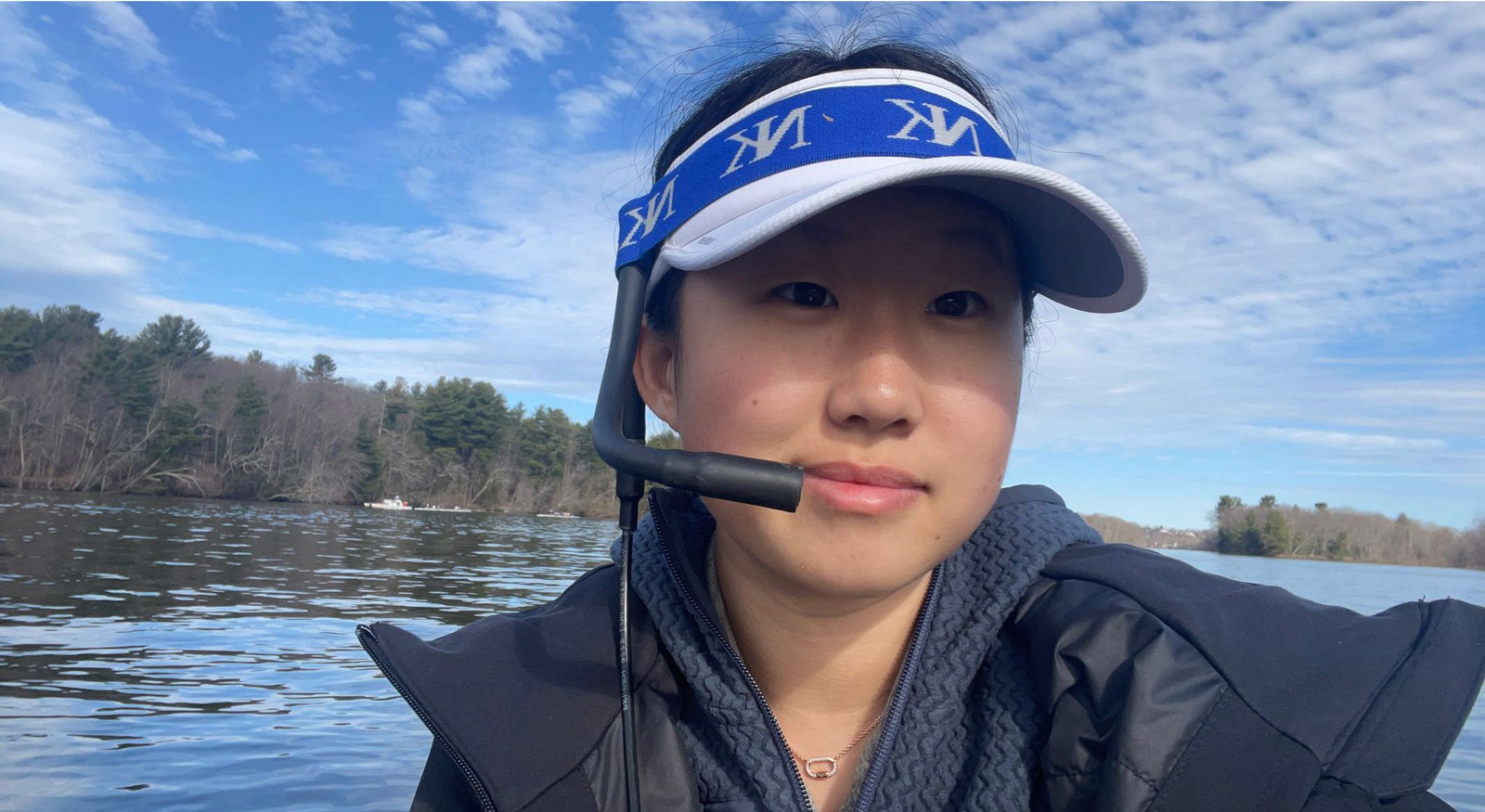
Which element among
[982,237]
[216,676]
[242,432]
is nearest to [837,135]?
[982,237]

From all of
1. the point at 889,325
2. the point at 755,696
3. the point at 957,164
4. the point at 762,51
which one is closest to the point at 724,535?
the point at 755,696

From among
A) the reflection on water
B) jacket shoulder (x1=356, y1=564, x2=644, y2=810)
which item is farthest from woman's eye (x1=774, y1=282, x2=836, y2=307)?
the reflection on water

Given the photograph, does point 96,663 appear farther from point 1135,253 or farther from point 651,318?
point 1135,253

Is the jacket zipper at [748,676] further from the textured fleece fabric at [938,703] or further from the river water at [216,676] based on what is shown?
the river water at [216,676]

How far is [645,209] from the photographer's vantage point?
161cm

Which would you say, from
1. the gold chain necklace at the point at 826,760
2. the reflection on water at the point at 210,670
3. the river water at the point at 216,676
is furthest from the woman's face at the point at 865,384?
the reflection on water at the point at 210,670

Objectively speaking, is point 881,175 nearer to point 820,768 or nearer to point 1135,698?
point 1135,698

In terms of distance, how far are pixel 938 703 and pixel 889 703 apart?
0.09 metres

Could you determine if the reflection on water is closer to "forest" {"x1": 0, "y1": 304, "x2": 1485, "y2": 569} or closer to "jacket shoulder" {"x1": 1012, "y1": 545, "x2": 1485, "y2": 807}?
"jacket shoulder" {"x1": 1012, "y1": 545, "x2": 1485, "y2": 807}

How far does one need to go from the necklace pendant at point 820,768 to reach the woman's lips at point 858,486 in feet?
1.76

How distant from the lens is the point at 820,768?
61.1 inches

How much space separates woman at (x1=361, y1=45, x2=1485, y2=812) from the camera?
1.22 metres

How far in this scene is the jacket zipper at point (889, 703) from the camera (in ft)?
4.69

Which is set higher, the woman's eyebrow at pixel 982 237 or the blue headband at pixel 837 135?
the blue headband at pixel 837 135
